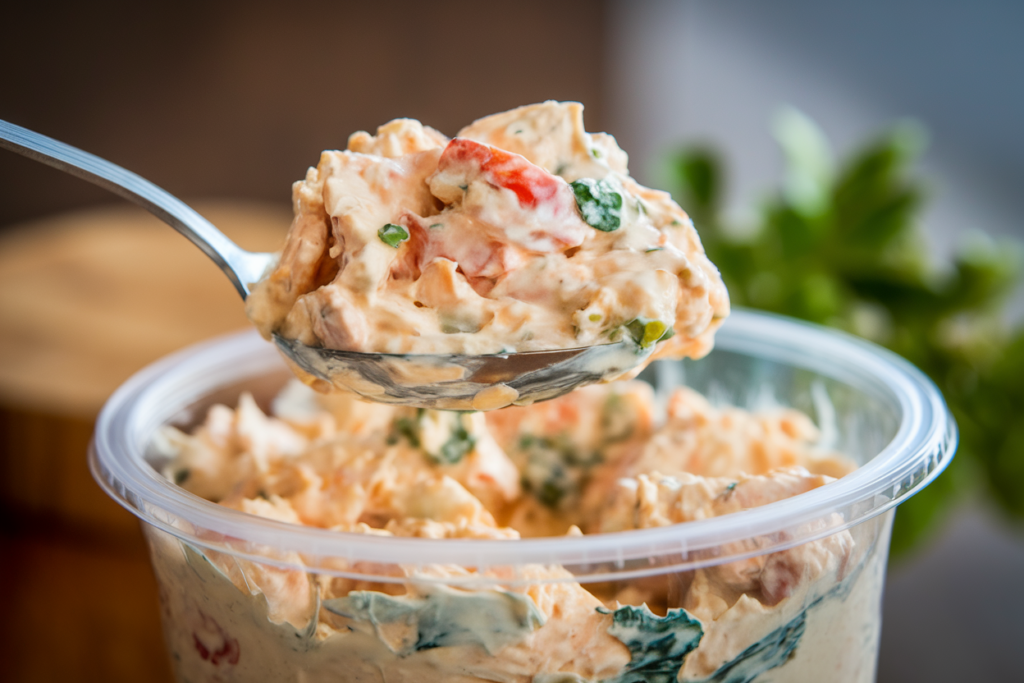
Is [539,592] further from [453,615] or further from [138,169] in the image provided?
[138,169]

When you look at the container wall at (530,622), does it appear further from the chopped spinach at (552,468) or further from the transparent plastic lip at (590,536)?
the chopped spinach at (552,468)

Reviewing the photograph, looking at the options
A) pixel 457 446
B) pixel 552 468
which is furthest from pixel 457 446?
pixel 552 468

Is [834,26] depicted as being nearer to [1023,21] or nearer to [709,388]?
[1023,21]

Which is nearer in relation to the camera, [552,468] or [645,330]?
[645,330]

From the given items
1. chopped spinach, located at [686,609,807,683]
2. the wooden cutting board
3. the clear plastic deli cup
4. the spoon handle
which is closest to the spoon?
the spoon handle

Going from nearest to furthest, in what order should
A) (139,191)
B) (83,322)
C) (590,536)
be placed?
(590,536), (139,191), (83,322)
